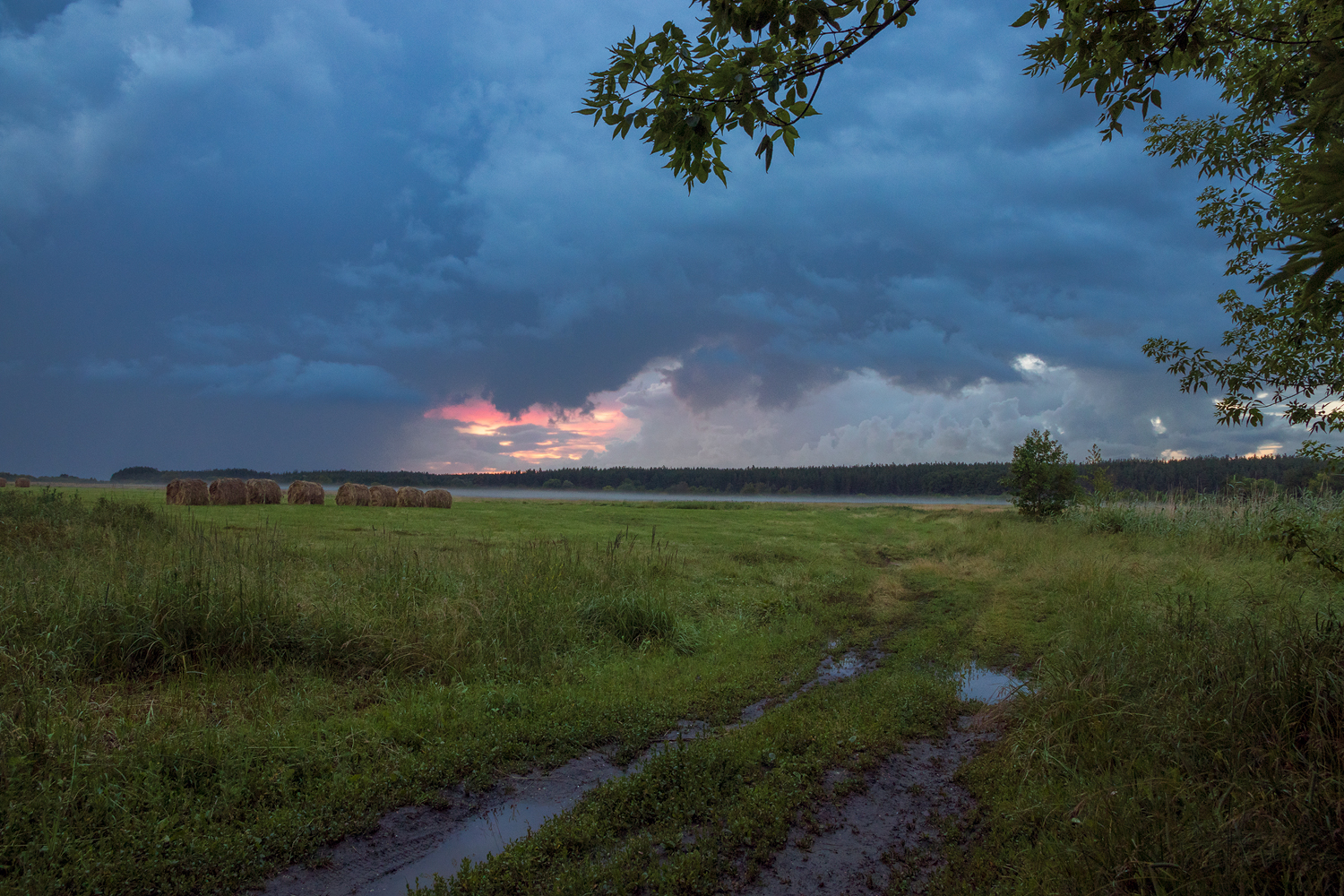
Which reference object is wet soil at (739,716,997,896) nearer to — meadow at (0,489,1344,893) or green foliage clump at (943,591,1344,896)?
meadow at (0,489,1344,893)

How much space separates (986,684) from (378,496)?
3608 centimetres

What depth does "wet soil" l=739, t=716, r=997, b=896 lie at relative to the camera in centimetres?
414

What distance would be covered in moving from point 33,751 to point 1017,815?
773cm

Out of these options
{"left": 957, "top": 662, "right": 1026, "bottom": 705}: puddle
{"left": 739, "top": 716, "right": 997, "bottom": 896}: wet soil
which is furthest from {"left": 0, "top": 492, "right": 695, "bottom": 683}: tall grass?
{"left": 739, "top": 716, "right": 997, "bottom": 896}: wet soil

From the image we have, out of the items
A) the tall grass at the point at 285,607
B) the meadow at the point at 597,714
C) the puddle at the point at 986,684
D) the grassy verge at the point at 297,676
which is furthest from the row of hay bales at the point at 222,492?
the puddle at the point at 986,684

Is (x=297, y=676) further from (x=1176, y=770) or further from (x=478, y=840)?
(x=1176, y=770)

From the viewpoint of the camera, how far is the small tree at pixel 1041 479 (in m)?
33.7

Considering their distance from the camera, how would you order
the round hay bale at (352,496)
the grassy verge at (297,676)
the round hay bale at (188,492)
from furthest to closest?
the round hay bale at (352,496), the round hay bale at (188,492), the grassy verge at (297,676)

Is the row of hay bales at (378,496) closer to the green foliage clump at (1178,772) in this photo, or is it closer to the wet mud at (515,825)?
the wet mud at (515,825)

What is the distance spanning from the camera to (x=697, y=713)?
7.34 m

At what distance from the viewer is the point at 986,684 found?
8.70 meters

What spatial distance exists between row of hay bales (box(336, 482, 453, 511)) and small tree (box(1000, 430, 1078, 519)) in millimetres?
34033

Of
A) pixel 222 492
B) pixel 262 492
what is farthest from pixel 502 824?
pixel 262 492

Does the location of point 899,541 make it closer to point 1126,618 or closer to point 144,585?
point 1126,618
